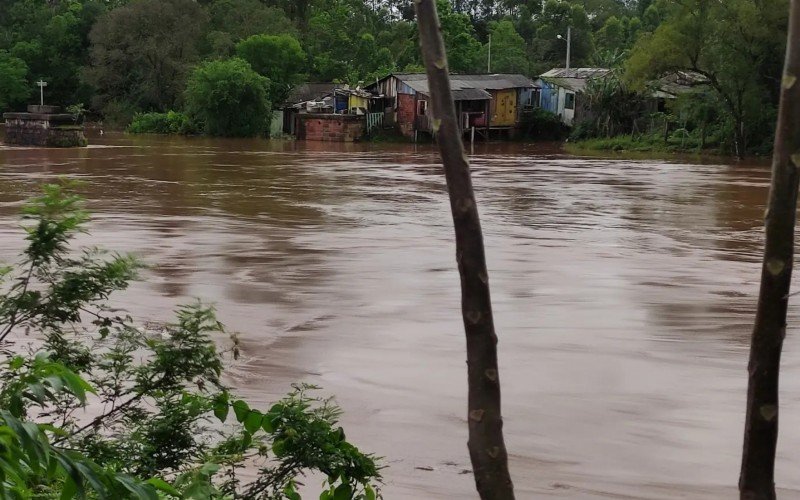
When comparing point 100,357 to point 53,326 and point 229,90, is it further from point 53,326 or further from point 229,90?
point 229,90

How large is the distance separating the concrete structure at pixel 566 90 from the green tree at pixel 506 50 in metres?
4.53

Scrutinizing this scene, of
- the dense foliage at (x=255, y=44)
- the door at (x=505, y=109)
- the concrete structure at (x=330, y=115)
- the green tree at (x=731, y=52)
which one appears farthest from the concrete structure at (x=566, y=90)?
the green tree at (x=731, y=52)

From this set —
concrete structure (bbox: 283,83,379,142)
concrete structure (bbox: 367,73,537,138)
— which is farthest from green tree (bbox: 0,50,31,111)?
concrete structure (bbox: 367,73,537,138)

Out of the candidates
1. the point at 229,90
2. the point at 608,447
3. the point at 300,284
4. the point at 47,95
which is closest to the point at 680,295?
the point at 300,284

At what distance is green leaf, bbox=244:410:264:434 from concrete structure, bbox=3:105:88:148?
34.0m

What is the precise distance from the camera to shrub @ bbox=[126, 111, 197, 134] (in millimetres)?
48000

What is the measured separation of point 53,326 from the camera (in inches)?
142

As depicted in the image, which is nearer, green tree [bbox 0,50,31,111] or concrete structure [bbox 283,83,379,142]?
concrete structure [bbox 283,83,379,142]

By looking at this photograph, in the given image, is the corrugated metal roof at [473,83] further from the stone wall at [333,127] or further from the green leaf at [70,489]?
the green leaf at [70,489]

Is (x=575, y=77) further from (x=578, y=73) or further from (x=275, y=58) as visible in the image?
(x=275, y=58)

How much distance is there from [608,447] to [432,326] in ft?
10.3

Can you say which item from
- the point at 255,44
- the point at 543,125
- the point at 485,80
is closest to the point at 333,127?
the point at 485,80

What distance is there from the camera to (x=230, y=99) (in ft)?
149

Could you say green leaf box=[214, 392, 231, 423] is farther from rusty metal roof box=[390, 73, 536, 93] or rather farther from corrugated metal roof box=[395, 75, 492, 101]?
rusty metal roof box=[390, 73, 536, 93]
